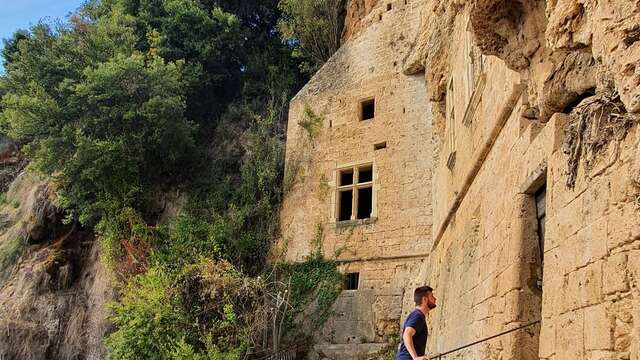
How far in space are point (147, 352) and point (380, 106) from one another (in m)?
7.26

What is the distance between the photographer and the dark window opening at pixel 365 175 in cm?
1390

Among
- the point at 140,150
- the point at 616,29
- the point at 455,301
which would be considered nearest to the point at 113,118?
the point at 140,150

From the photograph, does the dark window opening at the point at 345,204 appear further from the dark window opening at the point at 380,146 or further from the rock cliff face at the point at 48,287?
the rock cliff face at the point at 48,287

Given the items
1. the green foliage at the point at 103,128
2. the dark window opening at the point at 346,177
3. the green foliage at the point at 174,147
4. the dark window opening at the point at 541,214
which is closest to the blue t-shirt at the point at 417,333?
the dark window opening at the point at 541,214

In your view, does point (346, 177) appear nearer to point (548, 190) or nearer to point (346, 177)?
point (346, 177)

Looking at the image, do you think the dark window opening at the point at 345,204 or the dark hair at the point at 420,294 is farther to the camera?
the dark window opening at the point at 345,204

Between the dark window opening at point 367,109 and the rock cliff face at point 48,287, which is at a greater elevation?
the dark window opening at point 367,109

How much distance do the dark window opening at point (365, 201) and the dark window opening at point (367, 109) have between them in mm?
1739

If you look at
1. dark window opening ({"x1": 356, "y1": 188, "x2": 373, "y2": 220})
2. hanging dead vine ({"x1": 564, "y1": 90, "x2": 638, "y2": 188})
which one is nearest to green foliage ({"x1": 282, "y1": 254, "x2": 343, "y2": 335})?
dark window opening ({"x1": 356, "y1": 188, "x2": 373, "y2": 220})

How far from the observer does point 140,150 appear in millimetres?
15070

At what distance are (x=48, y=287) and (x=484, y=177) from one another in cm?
1289

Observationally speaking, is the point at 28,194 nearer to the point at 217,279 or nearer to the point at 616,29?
the point at 217,279

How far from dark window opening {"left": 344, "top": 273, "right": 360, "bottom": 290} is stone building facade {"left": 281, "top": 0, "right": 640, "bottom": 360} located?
3 centimetres

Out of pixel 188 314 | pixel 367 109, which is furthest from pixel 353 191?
pixel 188 314
